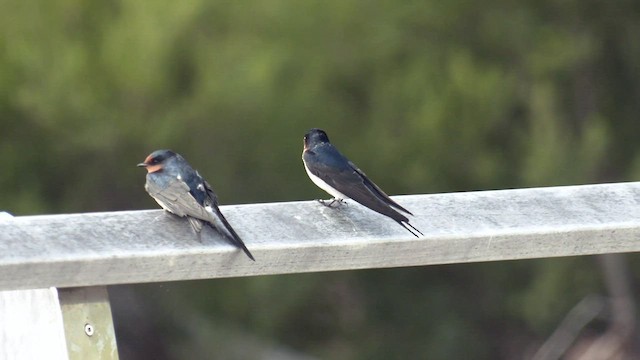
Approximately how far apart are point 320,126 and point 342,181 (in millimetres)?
2870

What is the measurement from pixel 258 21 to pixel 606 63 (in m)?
1.83

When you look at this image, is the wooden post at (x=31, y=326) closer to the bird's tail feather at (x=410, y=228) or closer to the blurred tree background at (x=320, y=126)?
the bird's tail feather at (x=410, y=228)

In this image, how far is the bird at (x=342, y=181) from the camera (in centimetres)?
161

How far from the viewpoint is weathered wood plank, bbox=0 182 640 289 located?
1.27m

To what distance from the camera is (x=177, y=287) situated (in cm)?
546

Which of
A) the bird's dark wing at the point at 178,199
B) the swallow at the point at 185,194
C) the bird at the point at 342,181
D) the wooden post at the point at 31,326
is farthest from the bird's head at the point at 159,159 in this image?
the wooden post at the point at 31,326

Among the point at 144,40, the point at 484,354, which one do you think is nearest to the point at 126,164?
the point at 144,40

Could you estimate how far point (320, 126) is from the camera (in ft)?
17.1

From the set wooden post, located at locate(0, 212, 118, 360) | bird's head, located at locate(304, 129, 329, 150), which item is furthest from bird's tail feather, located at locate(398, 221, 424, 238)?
bird's head, located at locate(304, 129, 329, 150)

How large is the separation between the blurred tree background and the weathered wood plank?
361 cm

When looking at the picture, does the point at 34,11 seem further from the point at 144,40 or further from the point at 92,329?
the point at 92,329

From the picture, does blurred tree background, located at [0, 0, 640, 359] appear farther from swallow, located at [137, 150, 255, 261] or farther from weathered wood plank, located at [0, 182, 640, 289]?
weathered wood plank, located at [0, 182, 640, 289]

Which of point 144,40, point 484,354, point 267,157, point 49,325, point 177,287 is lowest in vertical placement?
point 484,354

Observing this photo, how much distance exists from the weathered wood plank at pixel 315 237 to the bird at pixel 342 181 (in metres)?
0.02
